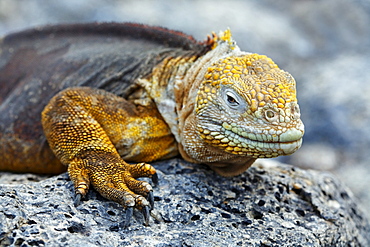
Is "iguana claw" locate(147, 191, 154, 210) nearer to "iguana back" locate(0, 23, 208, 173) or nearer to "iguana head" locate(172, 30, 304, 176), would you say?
"iguana head" locate(172, 30, 304, 176)

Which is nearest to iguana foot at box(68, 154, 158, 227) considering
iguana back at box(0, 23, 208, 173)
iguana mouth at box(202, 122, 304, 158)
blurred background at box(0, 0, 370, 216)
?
iguana mouth at box(202, 122, 304, 158)

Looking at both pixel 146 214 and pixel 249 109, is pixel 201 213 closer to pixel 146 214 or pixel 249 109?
pixel 146 214

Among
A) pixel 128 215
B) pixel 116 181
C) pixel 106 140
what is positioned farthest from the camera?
pixel 106 140

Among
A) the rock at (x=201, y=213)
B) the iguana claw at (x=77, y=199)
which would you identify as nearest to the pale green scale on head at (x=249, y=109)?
the rock at (x=201, y=213)

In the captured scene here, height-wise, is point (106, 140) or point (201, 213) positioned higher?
point (106, 140)

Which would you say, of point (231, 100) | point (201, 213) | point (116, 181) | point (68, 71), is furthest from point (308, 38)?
point (116, 181)

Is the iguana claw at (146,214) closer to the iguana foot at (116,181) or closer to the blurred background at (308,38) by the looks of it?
the iguana foot at (116,181)
